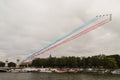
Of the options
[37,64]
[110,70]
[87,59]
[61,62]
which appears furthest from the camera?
[37,64]

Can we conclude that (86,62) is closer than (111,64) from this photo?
No

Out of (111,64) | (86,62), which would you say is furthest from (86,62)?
(111,64)

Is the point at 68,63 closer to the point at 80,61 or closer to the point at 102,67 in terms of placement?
the point at 80,61

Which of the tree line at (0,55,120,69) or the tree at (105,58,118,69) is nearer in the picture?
the tree at (105,58,118,69)

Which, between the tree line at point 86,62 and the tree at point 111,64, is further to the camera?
the tree line at point 86,62

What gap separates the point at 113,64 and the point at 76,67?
107 ft

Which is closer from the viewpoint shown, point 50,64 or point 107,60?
point 107,60

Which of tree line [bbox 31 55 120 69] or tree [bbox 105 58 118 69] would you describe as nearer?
tree [bbox 105 58 118 69]

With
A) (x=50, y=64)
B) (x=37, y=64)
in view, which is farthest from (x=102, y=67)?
(x=37, y=64)

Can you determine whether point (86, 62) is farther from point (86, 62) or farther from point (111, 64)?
point (111, 64)

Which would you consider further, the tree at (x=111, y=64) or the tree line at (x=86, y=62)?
the tree line at (x=86, y=62)

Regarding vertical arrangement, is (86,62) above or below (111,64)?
above

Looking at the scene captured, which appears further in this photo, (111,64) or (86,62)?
(86,62)

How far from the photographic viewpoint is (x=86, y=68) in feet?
468
